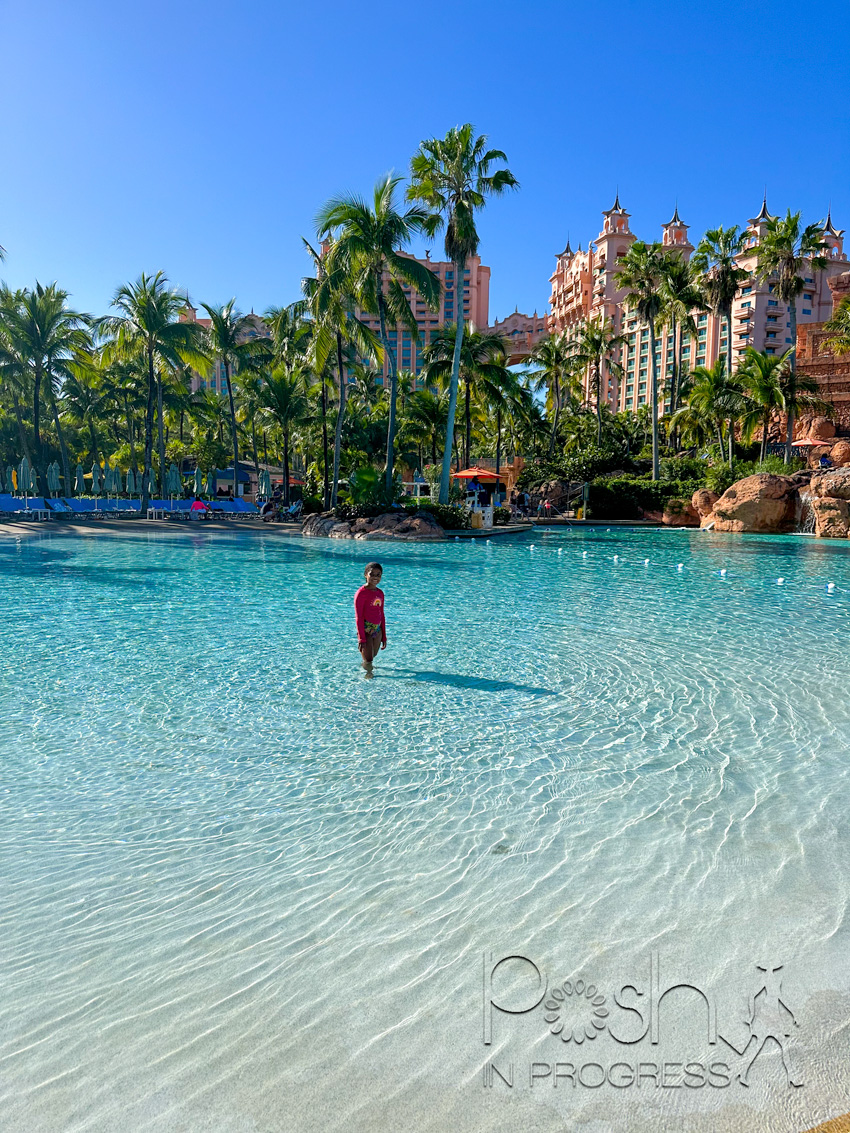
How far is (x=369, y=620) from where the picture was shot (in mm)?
7727

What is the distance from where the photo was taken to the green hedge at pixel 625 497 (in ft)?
138

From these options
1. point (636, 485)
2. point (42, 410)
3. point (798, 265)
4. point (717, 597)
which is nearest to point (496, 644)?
point (717, 597)

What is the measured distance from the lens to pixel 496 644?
9383 mm

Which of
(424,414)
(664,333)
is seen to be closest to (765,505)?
(424,414)

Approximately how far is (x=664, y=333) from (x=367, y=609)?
359ft

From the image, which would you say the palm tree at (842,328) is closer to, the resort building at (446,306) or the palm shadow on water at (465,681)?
the palm shadow on water at (465,681)

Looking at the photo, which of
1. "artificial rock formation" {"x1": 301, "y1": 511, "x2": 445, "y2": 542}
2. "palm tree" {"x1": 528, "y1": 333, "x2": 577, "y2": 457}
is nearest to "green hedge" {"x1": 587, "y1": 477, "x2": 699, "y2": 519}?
"palm tree" {"x1": 528, "y1": 333, "x2": 577, "y2": 457}

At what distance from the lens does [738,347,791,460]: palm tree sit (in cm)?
3697

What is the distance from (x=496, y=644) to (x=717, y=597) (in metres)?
6.17

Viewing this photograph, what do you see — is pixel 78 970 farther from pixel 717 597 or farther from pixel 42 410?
pixel 42 410

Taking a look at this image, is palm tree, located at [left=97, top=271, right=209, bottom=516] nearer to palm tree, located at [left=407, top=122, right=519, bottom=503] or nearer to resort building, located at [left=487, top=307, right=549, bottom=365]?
palm tree, located at [left=407, top=122, right=519, bottom=503]

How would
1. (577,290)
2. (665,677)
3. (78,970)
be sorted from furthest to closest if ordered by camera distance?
(577,290) < (665,677) < (78,970)

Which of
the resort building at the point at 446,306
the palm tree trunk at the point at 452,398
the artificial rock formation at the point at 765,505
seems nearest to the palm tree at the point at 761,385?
the artificial rock formation at the point at 765,505

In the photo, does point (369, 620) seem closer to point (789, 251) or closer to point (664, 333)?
point (789, 251)
